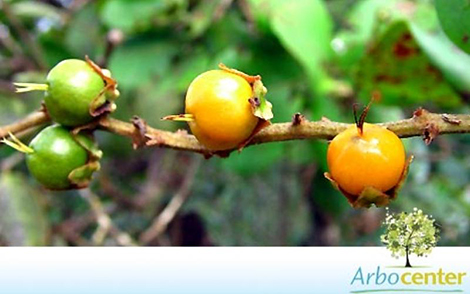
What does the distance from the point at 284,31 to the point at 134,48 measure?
0.45m

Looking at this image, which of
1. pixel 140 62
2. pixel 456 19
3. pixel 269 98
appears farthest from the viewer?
pixel 140 62

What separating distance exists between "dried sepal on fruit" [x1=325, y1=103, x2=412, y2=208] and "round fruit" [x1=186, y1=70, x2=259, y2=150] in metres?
0.08

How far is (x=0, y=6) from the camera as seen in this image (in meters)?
1.87

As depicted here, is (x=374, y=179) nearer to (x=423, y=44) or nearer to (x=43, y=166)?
(x=43, y=166)

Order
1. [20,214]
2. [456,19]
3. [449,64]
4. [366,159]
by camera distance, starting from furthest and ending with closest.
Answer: [20,214] < [449,64] < [456,19] < [366,159]

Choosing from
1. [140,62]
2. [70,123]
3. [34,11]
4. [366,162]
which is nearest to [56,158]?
[70,123]

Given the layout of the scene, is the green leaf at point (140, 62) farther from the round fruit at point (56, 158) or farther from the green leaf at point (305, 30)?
the round fruit at point (56, 158)

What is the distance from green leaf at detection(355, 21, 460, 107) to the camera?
117cm

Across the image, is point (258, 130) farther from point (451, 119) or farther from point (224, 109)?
point (451, 119)

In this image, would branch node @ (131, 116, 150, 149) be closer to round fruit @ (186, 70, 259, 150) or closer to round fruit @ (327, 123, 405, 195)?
round fruit @ (186, 70, 259, 150)

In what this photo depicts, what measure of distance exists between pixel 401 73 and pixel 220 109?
68 centimetres

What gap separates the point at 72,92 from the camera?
713mm

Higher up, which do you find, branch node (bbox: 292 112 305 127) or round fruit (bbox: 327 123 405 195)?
branch node (bbox: 292 112 305 127)

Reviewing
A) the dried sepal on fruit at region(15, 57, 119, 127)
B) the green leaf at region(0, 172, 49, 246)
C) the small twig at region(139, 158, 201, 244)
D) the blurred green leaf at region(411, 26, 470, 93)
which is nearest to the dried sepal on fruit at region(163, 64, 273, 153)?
the dried sepal on fruit at region(15, 57, 119, 127)
